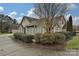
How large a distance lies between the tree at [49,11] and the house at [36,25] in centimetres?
4

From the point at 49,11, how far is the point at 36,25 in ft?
0.61

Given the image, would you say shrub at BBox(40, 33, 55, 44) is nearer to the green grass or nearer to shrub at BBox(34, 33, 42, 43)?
shrub at BBox(34, 33, 42, 43)

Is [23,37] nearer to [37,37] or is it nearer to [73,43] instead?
[37,37]

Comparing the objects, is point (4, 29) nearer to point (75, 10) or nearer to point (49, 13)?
point (49, 13)

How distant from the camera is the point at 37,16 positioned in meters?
2.03

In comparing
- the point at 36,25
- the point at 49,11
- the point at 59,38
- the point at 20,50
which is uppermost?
the point at 49,11

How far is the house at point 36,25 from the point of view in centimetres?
201

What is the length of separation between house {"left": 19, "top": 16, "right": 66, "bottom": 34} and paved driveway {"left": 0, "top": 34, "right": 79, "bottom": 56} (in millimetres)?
147

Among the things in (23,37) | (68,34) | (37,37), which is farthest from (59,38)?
(23,37)

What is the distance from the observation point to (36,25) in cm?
203

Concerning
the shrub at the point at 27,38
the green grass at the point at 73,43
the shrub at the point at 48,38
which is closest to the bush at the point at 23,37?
the shrub at the point at 27,38

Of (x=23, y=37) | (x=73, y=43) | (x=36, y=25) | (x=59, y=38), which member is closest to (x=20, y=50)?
(x=23, y=37)

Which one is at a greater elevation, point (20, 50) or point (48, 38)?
point (48, 38)

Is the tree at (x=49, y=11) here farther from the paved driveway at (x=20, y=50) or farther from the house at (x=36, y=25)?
the paved driveway at (x=20, y=50)
